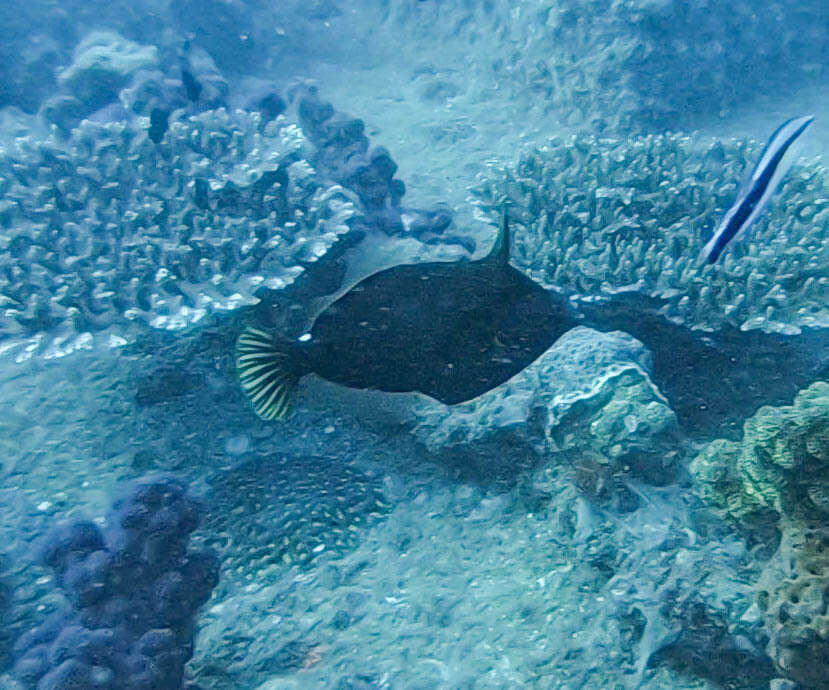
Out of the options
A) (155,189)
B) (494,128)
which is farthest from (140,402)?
(494,128)

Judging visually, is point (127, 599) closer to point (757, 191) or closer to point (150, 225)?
point (150, 225)

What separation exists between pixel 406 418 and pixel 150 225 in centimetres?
230

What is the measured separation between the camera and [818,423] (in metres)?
2.27

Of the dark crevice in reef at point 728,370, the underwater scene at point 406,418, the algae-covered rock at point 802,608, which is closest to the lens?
the algae-covered rock at point 802,608

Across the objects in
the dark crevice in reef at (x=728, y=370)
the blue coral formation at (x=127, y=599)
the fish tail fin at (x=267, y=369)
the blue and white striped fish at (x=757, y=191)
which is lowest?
the blue coral formation at (x=127, y=599)

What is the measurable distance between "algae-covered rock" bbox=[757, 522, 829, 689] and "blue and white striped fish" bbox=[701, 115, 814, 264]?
1.10 m

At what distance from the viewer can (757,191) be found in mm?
2248

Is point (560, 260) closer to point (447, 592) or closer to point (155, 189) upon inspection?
point (447, 592)

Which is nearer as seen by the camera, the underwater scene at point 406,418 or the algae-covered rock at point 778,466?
the algae-covered rock at point 778,466

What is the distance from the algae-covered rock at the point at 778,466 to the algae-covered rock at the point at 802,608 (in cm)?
10

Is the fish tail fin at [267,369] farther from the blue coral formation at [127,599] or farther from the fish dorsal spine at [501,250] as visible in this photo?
the fish dorsal spine at [501,250]

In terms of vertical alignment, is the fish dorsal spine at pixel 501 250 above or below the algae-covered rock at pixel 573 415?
above

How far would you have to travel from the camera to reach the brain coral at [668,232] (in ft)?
12.1

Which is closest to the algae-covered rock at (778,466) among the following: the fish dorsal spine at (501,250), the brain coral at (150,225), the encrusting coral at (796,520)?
the encrusting coral at (796,520)
